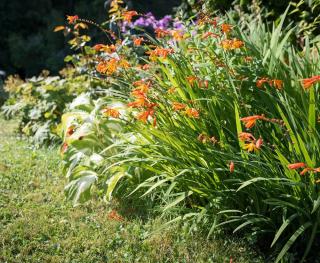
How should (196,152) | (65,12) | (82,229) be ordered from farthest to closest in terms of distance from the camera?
(65,12)
(82,229)
(196,152)

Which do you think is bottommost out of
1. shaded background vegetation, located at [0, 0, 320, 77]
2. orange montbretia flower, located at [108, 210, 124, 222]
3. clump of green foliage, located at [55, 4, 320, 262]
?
orange montbretia flower, located at [108, 210, 124, 222]

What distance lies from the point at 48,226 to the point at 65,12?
1256 cm

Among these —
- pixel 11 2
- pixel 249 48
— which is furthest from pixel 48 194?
pixel 11 2

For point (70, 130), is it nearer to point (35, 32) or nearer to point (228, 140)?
point (228, 140)

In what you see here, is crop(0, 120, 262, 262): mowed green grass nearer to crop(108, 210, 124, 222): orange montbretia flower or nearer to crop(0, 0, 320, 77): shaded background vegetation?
crop(108, 210, 124, 222): orange montbretia flower

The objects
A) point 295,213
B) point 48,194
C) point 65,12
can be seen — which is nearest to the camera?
point 295,213

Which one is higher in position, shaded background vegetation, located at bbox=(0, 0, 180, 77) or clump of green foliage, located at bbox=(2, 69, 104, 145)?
shaded background vegetation, located at bbox=(0, 0, 180, 77)

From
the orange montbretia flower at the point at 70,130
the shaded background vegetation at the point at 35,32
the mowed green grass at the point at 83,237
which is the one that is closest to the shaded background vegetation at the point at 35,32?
the shaded background vegetation at the point at 35,32

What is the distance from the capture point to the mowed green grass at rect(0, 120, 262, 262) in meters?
2.77

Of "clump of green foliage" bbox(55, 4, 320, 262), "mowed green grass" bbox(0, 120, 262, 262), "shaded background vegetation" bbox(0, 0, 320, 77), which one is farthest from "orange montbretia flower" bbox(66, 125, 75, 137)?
"shaded background vegetation" bbox(0, 0, 320, 77)

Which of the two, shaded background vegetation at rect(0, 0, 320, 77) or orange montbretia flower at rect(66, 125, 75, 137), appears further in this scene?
shaded background vegetation at rect(0, 0, 320, 77)

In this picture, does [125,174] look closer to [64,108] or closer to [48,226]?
[48,226]

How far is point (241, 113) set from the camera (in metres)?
2.88

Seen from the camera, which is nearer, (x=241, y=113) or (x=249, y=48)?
(x=241, y=113)
